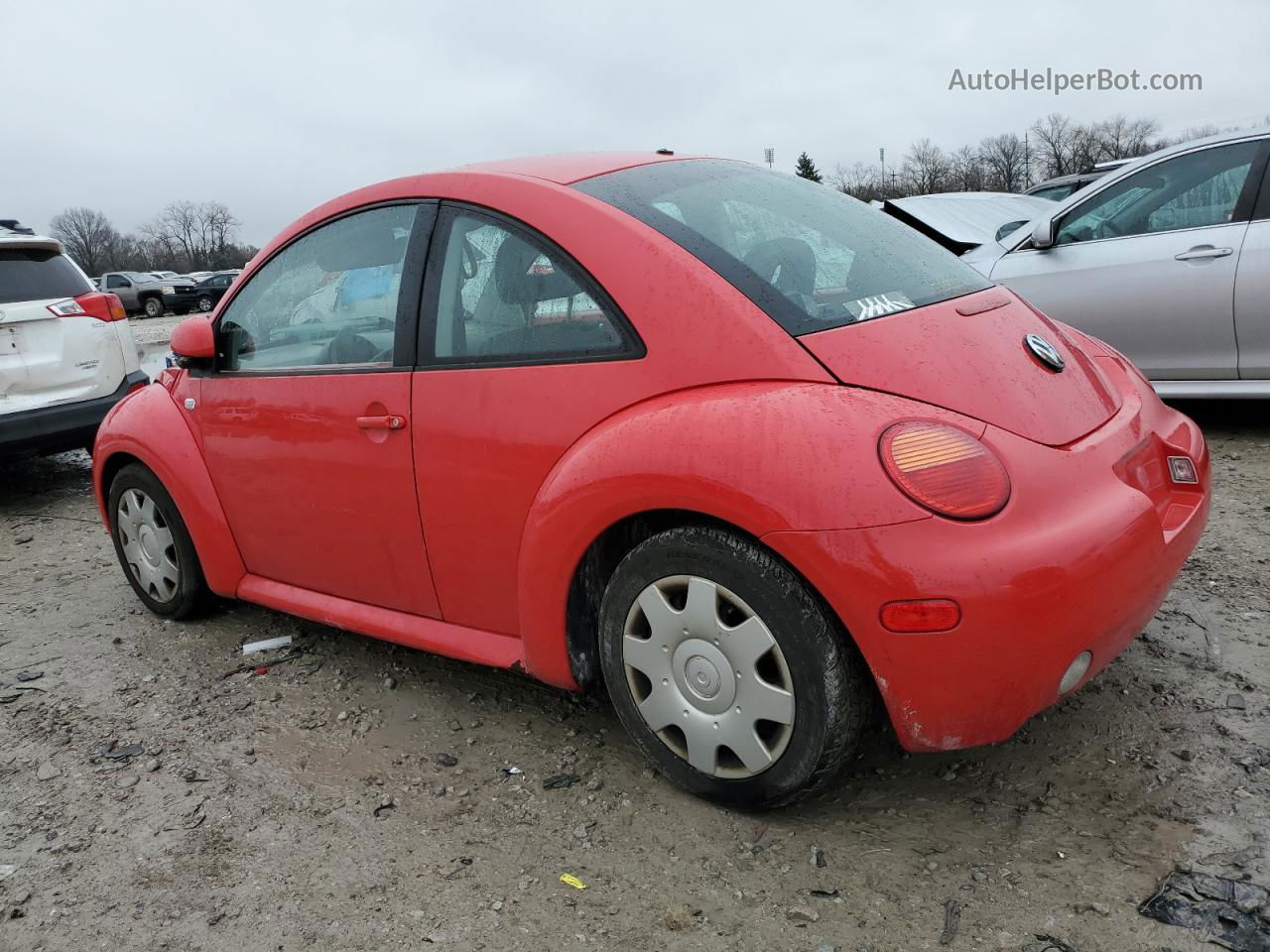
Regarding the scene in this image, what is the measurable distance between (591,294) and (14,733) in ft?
7.74

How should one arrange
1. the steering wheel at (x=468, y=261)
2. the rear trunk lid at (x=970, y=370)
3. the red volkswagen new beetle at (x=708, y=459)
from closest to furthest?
the red volkswagen new beetle at (x=708, y=459) → the rear trunk lid at (x=970, y=370) → the steering wheel at (x=468, y=261)

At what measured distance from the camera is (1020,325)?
2602 mm

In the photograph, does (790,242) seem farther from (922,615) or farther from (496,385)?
(922,615)

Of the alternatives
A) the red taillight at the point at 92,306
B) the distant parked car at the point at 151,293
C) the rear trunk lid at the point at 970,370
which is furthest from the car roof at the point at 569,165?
the distant parked car at the point at 151,293

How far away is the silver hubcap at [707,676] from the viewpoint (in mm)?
2244

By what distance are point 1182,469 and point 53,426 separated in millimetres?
6049

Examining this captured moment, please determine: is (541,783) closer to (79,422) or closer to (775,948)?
(775,948)

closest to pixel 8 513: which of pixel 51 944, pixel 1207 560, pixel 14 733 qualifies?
pixel 14 733

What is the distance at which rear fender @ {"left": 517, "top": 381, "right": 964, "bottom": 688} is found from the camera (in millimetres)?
2064

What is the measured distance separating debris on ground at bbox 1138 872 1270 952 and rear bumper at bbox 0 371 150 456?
20.1 feet

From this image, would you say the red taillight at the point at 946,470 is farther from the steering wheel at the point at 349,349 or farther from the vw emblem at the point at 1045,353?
the steering wheel at the point at 349,349

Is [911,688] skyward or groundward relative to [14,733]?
skyward

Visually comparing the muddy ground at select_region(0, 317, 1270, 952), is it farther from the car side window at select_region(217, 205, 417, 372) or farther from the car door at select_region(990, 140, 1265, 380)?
the car door at select_region(990, 140, 1265, 380)

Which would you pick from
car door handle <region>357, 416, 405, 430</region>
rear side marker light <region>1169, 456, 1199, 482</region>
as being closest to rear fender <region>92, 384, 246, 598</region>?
car door handle <region>357, 416, 405, 430</region>
